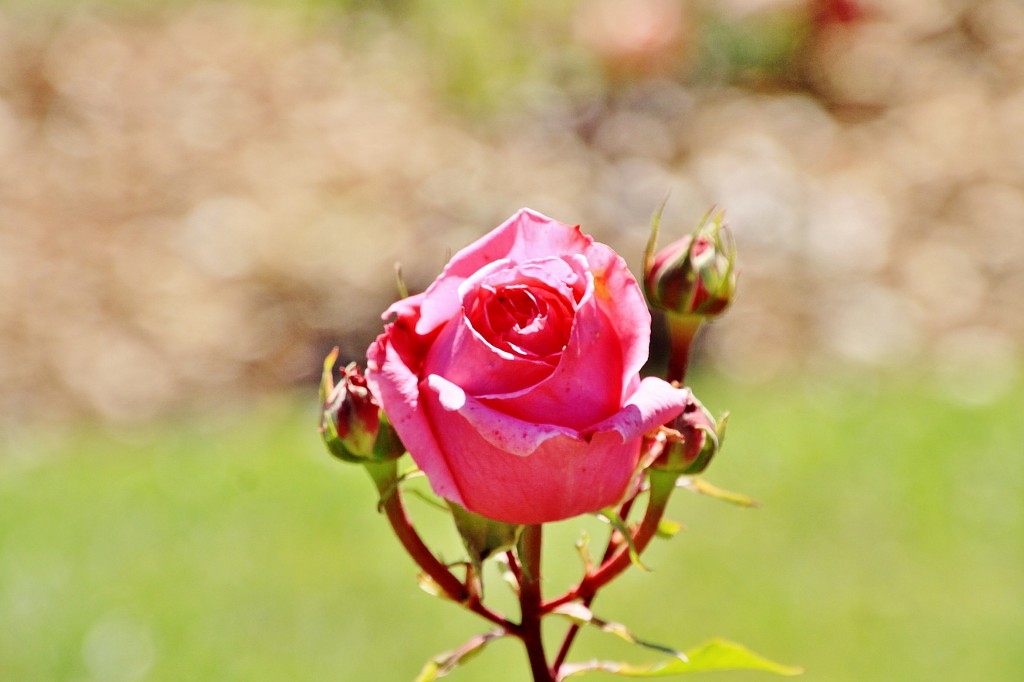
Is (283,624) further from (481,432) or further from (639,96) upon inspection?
(639,96)

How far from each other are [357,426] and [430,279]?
3.28m

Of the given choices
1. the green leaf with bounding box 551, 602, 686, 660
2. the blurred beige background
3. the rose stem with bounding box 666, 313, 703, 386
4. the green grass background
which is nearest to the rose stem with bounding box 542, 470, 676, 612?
the green leaf with bounding box 551, 602, 686, 660

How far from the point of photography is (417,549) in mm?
642

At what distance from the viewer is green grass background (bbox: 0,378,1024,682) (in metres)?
2.41

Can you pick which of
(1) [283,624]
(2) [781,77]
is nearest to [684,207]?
(2) [781,77]

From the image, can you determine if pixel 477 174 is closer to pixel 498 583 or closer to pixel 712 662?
pixel 498 583

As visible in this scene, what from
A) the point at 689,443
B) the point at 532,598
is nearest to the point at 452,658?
the point at 532,598

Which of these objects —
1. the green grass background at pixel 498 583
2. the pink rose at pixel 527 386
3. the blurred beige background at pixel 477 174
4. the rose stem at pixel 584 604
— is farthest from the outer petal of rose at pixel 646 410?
the blurred beige background at pixel 477 174

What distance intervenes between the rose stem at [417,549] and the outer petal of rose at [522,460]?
72 mm

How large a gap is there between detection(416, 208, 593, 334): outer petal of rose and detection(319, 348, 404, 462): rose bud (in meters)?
0.06

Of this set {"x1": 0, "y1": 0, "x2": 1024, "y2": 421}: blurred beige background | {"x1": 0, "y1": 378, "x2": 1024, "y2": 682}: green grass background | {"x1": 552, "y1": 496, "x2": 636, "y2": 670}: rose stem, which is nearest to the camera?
{"x1": 552, "y1": 496, "x2": 636, "y2": 670}: rose stem

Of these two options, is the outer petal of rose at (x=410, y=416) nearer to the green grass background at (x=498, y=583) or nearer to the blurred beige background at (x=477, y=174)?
the green grass background at (x=498, y=583)

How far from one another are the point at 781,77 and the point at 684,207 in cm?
107

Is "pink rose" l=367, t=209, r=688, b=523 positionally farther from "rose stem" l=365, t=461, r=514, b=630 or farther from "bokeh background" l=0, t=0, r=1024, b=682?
"bokeh background" l=0, t=0, r=1024, b=682
